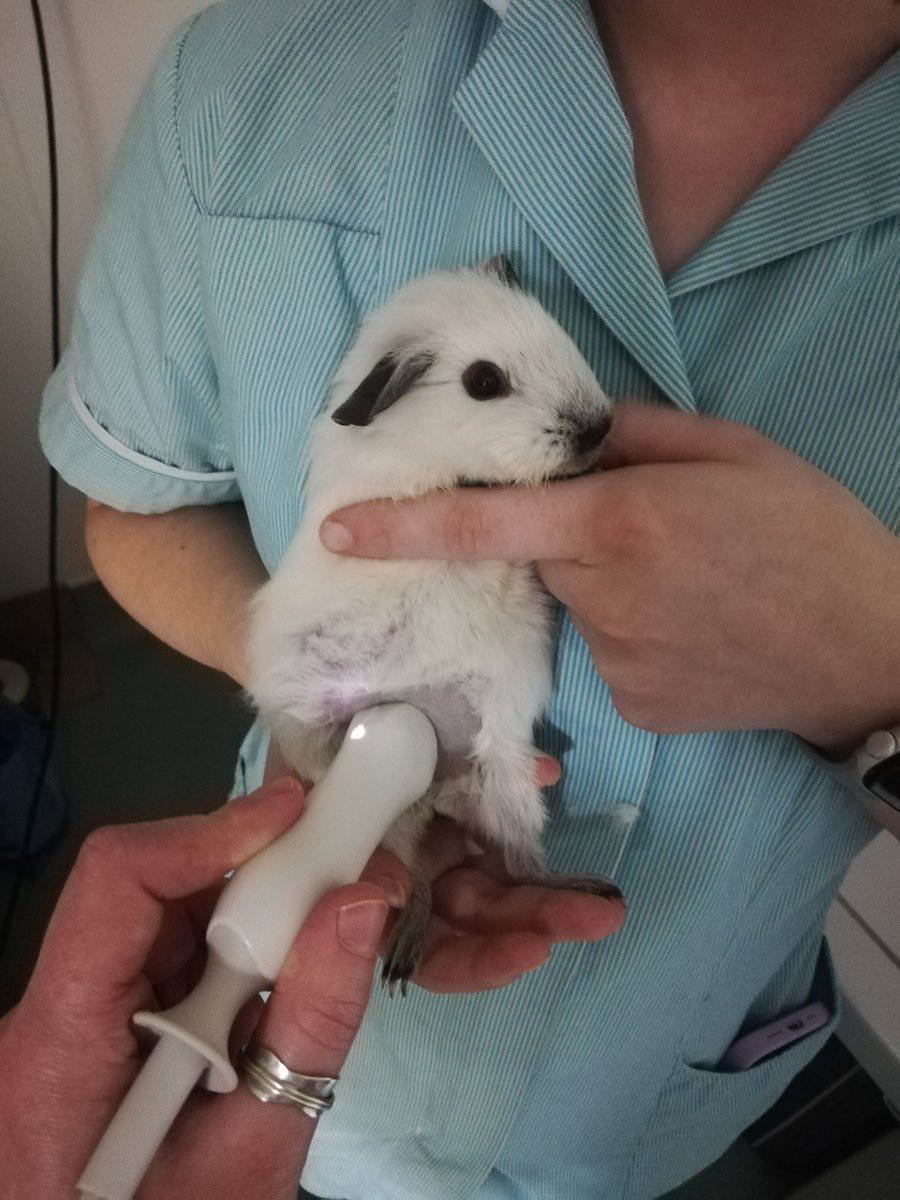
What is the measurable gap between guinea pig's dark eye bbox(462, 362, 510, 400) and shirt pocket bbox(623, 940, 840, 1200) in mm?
670

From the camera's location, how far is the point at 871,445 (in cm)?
55

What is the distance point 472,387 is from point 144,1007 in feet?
1.53

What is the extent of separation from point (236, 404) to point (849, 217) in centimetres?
47

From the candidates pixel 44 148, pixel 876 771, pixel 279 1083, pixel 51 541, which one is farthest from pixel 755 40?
pixel 51 541

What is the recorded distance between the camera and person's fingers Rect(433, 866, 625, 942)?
22.1 inches

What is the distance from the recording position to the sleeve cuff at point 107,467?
74 centimetres

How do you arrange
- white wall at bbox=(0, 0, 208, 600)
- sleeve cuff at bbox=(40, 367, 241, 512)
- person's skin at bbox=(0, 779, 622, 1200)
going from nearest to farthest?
person's skin at bbox=(0, 779, 622, 1200) → sleeve cuff at bbox=(40, 367, 241, 512) → white wall at bbox=(0, 0, 208, 600)

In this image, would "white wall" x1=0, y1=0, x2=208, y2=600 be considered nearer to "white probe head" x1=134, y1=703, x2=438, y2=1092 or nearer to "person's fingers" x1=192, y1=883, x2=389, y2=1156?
"white probe head" x1=134, y1=703, x2=438, y2=1092

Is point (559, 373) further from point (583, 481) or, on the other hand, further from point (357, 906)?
point (357, 906)

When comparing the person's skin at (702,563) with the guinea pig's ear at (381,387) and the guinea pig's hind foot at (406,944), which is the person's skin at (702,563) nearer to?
the guinea pig's ear at (381,387)

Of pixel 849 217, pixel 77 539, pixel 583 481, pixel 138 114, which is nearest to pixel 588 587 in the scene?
pixel 583 481

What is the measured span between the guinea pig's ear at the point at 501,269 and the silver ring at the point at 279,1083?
52 centimetres

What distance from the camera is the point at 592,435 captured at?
567 millimetres

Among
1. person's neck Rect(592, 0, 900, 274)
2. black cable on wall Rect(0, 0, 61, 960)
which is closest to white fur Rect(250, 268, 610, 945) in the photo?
person's neck Rect(592, 0, 900, 274)
